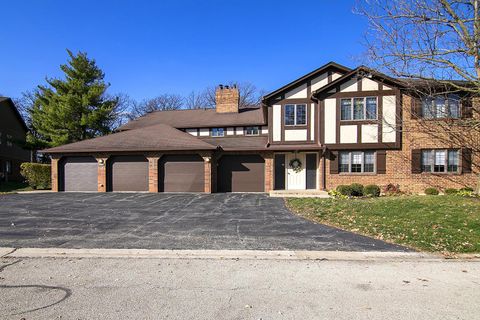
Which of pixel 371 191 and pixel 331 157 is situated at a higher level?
pixel 331 157

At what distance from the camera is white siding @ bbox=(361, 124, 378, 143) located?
1747 centimetres

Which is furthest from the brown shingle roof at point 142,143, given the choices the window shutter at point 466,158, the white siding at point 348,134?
the window shutter at point 466,158

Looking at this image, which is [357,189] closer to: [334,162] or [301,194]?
[334,162]

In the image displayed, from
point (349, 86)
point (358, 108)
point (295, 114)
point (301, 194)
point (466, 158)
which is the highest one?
point (349, 86)

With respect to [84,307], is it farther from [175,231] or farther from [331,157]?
[331,157]

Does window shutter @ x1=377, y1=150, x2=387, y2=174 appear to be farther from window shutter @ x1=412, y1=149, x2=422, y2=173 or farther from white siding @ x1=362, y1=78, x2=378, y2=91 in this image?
white siding @ x1=362, y1=78, x2=378, y2=91

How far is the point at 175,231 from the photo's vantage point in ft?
26.8

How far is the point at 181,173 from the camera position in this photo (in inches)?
770

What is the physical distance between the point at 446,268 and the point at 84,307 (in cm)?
541

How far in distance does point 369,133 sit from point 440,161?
155 inches

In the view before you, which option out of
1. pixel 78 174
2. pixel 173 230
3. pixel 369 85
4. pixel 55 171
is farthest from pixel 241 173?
pixel 55 171

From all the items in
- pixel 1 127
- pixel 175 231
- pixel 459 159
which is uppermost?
pixel 1 127

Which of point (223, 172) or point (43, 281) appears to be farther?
point (223, 172)

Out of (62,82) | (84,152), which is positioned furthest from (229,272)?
(62,82)
